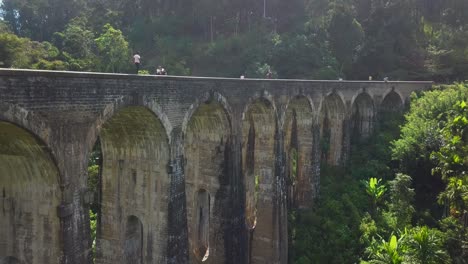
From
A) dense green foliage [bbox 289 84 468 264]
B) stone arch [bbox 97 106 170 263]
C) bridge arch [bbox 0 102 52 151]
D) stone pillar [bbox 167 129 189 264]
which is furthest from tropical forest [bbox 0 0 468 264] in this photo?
bridge arch [bbox 0 102 52 151]

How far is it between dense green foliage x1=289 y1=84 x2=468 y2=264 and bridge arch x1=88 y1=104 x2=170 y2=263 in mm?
8871

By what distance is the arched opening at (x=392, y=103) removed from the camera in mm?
33675

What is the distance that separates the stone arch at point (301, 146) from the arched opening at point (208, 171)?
6859 mm

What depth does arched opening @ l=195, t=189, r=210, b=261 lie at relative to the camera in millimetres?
17266

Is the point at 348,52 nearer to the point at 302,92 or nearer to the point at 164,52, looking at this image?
the point at 164,52

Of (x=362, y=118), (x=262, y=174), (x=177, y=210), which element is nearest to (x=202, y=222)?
(x=262, y=174)

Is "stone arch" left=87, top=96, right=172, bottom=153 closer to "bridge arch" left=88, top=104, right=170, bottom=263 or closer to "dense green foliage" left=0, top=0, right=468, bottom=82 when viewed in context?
"bridge arch" left=88, top=104, right=170, bottom=263

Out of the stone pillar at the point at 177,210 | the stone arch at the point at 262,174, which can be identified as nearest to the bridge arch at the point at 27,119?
the stone pillar at the point at 177,210

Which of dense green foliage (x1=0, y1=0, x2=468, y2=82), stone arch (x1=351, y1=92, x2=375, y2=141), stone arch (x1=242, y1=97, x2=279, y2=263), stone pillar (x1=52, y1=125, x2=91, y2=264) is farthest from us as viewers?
dense green foliage (x1=0, y1=0, x2=468, y2=82)

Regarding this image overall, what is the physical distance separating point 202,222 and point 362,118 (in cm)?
1879

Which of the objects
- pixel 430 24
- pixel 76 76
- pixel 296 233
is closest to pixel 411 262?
pixel 296 233

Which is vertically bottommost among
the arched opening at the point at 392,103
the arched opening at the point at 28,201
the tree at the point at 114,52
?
the arched opening at the point at 28,201

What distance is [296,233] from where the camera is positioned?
2167 cm

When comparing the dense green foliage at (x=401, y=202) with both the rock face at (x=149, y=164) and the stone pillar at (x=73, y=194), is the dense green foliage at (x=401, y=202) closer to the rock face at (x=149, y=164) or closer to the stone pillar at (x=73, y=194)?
the rock face at (x=149, y=164)
